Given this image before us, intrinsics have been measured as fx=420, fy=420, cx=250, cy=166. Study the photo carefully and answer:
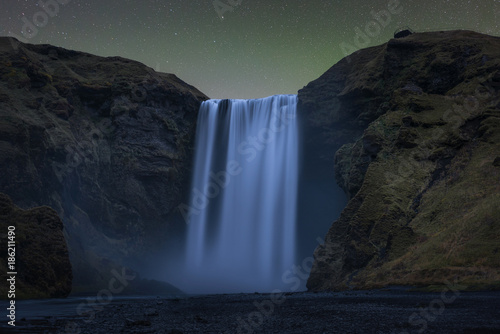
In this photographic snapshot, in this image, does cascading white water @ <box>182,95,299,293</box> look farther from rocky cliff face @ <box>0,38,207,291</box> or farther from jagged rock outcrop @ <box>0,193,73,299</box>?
jagged rock outcrop @ <box>0,193,73,299</box>

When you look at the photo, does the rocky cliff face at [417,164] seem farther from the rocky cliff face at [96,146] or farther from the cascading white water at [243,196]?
the rocky cliff face at [96,146]

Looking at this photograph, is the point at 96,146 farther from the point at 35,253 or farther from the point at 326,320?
the point at 326,320

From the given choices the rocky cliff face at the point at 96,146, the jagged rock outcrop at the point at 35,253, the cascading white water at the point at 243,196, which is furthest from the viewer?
the cascading white water at the point at 243,196

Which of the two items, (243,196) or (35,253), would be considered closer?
(35,253)

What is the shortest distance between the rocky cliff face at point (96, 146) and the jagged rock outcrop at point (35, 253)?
392 inches

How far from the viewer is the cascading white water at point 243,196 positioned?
6275cm

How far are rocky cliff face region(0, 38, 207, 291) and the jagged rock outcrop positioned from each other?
9966 millimetres

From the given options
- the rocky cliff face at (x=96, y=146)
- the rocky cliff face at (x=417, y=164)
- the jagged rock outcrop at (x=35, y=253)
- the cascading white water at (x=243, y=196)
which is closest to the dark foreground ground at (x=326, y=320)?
the rocky cliff face at (x=417, y=164)

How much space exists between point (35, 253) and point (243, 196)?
3708 cm

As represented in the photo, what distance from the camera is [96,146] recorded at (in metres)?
60.1

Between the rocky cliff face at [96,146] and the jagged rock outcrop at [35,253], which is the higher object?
the rocky cliff face at [96,146]

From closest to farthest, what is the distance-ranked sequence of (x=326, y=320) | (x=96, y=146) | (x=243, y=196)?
(x=326, y=320), (x=96, y=146), (x=243, y=196)

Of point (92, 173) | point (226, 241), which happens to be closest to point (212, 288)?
point (226, 241)

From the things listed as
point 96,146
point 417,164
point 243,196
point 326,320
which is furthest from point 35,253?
point 243,196
